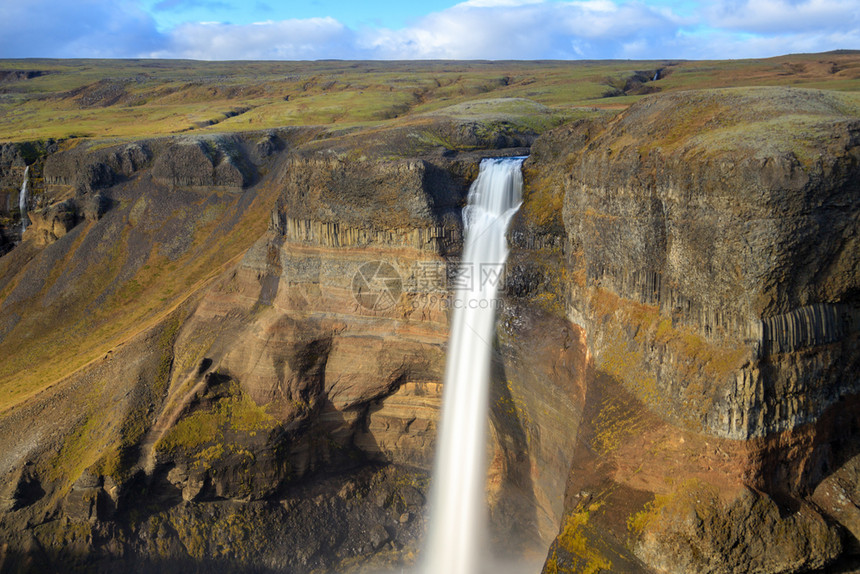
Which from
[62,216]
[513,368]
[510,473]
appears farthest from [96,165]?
[510,473]

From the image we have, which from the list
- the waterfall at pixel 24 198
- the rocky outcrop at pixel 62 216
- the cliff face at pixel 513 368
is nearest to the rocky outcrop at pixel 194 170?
the rocky outcrop at pixel 62 216

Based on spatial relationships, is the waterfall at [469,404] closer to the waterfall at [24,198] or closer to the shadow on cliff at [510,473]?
the shadow on cliff at [510,473]

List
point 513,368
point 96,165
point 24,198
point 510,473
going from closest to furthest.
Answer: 1. point 513,368
2. point 510,473
3. point 96,165
4. point 24,198

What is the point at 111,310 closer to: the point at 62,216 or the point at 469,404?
the point at 62,216

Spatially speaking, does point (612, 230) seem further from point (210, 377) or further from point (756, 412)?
point (210, 377)

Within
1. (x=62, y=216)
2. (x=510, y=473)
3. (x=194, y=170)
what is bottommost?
(x=510, y=473)
